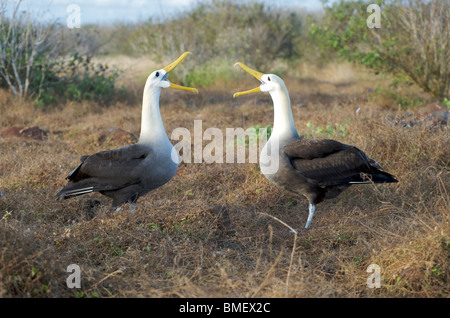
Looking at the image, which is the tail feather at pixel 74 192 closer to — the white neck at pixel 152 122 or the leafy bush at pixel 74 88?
the white neck at pixel 152 122

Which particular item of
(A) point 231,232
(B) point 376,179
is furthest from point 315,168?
(A) point 231,232

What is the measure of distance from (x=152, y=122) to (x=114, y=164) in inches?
21.1

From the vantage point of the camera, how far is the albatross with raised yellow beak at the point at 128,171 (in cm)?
418

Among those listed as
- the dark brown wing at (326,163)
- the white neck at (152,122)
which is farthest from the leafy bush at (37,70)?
the dark brown wing at (326,163)

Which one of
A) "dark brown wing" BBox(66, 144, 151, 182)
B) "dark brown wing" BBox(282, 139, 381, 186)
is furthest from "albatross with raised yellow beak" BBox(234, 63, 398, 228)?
"dark brown wing" BBox(66, 144, 151, 182)

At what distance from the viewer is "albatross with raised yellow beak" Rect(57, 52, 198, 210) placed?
4.18 meters

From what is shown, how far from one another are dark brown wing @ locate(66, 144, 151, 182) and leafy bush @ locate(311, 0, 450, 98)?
698 centimetres

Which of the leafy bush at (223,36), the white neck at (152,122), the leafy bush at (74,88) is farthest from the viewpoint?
the leafy bush at (223,36)

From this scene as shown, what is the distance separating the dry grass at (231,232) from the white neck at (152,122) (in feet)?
1.97

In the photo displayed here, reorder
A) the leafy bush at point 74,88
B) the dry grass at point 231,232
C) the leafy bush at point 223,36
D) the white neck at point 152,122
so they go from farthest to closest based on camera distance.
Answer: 1. the leafy bush at point 223,36
2. the leafy bush at point 74,88
3. the white neck at point 152,122
4. the dry grass at point 231,232

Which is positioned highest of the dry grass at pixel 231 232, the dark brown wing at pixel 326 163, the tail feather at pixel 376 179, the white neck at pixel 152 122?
the white neck at pixel 152 122

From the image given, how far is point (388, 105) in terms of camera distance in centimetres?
974

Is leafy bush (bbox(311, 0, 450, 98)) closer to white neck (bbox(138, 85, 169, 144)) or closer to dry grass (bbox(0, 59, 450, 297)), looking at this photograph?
dry grass (bbox(0, 59, 450, 297))
